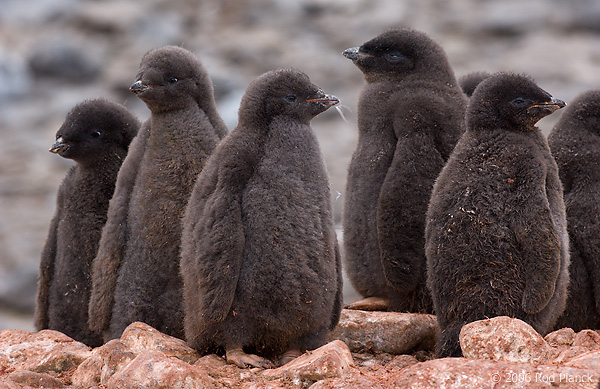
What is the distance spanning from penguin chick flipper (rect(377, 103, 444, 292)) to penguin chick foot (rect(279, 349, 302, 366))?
1.24 m

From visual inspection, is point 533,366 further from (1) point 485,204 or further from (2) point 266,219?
(2) point 266,219

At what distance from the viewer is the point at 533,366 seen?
3.75m

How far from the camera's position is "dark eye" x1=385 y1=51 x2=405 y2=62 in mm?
6250

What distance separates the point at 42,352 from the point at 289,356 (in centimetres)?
165

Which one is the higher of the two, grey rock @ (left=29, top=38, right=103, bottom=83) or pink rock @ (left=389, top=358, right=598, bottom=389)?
grey rock @ (left=29, top=38, right=103, bottom=83)

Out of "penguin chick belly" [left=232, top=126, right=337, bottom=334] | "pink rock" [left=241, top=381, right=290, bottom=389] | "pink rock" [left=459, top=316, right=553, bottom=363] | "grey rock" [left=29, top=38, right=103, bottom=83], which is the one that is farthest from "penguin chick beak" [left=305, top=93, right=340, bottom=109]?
"grey rock" [left=29, top=38, right=103, bottom=83]

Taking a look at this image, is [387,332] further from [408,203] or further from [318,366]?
[318,366]

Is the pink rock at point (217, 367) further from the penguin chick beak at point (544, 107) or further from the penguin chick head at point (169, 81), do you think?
the penguin chick beak at point (544, 107)

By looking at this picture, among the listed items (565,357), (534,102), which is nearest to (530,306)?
(565,357)

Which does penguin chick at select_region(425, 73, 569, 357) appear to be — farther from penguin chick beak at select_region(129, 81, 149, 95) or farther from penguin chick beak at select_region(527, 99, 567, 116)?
penguin chick beak at select_region(129, 81, 149, 95)

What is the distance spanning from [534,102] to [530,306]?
123cm

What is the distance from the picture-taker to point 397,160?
582 cm

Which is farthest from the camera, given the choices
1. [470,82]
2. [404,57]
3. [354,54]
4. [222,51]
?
[222,51]

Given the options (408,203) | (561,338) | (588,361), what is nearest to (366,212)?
(408,203)
